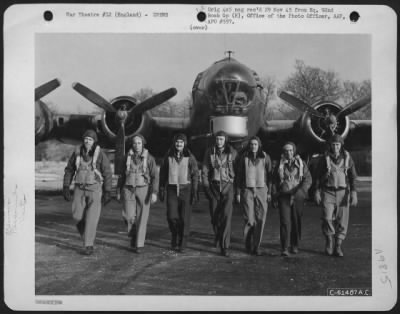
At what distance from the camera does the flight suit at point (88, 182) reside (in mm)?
4605

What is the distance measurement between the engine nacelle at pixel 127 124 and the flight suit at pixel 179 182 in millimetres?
1665

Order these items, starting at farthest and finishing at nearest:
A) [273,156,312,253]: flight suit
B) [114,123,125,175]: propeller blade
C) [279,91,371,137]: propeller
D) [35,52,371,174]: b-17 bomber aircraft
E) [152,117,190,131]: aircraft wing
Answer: [152,117,190,131]: aircraft wing < [35,52,371,174]: b-17 bomber aircraft < [279,91,371,137]: propeller < [114,123,125,175]: propeller blade < [273,156,312,253]: flight suit

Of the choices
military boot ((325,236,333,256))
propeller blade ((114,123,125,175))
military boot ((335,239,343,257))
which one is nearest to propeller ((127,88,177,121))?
propeller blade ((114,123,125,175))

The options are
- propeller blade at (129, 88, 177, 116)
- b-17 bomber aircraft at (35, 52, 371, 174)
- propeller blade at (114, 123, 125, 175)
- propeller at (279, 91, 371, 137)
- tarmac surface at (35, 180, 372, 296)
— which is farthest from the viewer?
b-17 bomber aircraft at (35, 52, 371, 174)

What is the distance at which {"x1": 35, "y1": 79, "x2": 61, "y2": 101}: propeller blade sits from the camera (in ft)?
15.1

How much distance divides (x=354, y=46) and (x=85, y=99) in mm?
3489

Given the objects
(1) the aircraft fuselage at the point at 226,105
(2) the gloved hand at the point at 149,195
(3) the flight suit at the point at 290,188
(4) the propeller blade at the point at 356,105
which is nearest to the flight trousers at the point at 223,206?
(3) the flight suit at the point at 290,188

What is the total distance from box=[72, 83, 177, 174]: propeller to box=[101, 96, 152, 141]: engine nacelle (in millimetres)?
80

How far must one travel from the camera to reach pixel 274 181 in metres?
4.62

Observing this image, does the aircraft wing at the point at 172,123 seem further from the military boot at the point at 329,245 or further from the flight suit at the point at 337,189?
the military boot at the point at 329,245

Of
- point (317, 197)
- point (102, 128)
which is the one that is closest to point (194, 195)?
point (317, 197)

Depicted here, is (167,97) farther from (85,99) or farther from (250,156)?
(250,156)

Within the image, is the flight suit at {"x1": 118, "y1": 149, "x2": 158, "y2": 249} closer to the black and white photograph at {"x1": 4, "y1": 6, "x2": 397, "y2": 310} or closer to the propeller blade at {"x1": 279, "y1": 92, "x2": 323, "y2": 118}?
the black and white photograph at {"x1": 4, "y1": 6, "x2": 397, "y2": 310}

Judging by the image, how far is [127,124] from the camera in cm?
661
